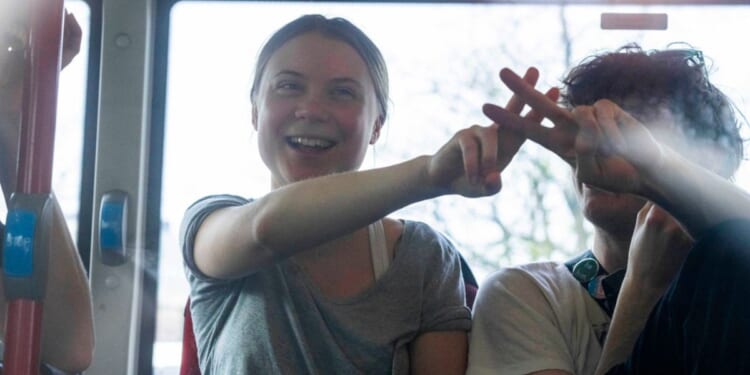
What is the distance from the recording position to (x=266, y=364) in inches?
49.4

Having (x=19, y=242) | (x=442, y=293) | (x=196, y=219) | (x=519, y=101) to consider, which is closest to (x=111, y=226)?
(x=196, y=219)

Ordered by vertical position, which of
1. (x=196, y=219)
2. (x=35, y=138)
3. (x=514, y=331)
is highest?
(x=35, y=138)

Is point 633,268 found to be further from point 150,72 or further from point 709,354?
point 150,72

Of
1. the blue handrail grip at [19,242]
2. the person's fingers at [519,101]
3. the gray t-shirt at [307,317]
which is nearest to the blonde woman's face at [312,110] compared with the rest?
the gray t-shirt at [307,317]

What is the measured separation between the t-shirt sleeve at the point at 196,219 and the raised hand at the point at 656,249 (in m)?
0.50

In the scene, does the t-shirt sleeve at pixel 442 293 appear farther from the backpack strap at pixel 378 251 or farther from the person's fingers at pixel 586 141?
the person's fingers at pixel 586 141

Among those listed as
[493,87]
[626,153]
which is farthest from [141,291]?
[626,153]

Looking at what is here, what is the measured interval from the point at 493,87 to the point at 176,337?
72 centimetres

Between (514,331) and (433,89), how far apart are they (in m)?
0.60

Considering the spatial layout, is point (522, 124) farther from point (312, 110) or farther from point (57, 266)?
point (57, 266)

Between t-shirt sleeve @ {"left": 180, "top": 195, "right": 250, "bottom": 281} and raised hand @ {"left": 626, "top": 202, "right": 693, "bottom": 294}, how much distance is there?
50 cm

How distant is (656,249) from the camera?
45.7 inches

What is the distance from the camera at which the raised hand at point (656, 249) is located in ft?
3.76

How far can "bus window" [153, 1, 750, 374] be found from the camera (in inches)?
68.1
